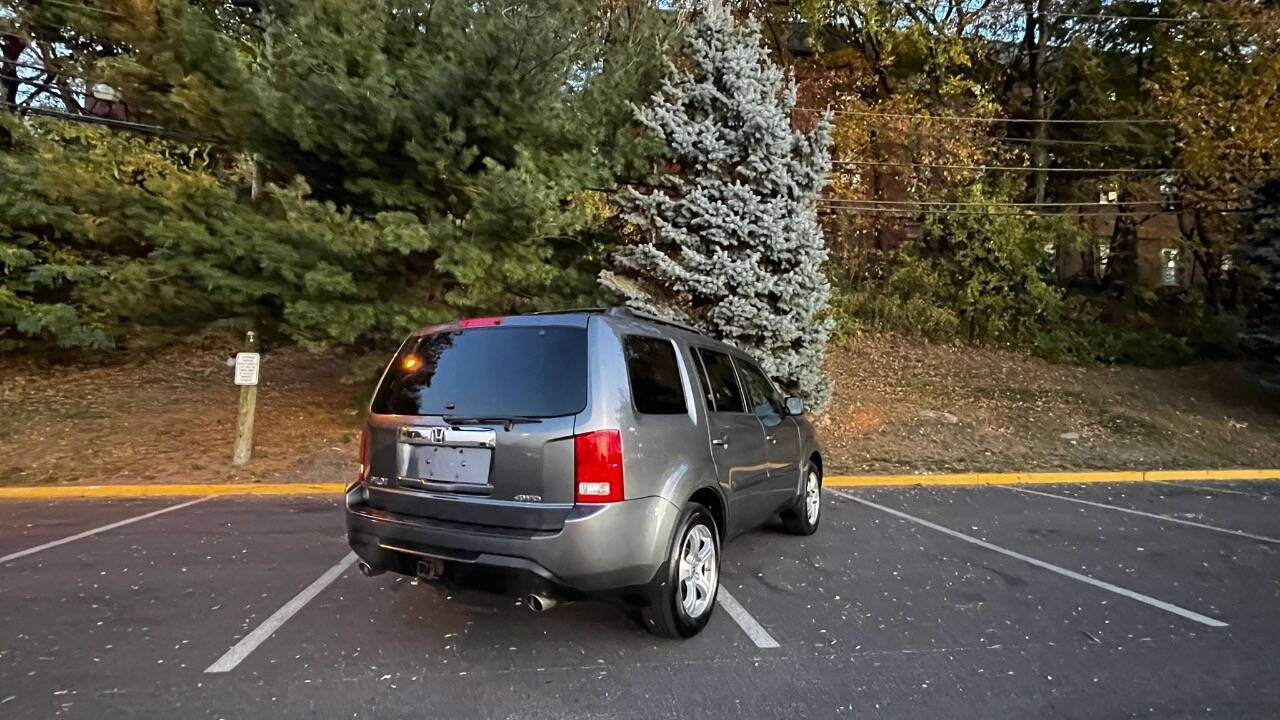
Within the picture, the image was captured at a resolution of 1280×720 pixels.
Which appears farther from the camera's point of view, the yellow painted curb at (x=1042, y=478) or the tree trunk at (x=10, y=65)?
the tree trunk at (x=10, y=65)

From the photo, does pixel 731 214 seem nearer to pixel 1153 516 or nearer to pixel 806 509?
pixel 806 509

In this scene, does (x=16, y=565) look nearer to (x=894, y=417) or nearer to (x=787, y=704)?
(x=787, y=704)

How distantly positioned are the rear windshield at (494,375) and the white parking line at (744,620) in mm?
1671

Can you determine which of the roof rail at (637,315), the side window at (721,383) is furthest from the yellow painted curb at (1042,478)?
the roof rail at (637,315)

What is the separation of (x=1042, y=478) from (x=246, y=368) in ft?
33.3

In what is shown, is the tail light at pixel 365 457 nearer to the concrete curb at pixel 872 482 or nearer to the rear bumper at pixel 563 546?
the rear bumper at pixel 563 546

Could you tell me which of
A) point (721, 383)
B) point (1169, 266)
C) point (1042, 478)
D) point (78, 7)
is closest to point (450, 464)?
point (721, 383)

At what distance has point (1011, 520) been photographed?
6.98m

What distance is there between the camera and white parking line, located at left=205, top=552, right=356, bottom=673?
11.5 feet

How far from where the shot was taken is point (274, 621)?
13.3 ft

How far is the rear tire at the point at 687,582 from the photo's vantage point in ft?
11.9

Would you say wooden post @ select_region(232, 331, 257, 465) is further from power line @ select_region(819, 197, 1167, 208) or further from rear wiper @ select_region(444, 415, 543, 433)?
power line @ select_region(819, 197, 1167, 208)

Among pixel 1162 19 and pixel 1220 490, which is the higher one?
pixel 1162 19

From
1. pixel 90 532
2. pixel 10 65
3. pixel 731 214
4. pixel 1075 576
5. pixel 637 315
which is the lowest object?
pixel 90 532
